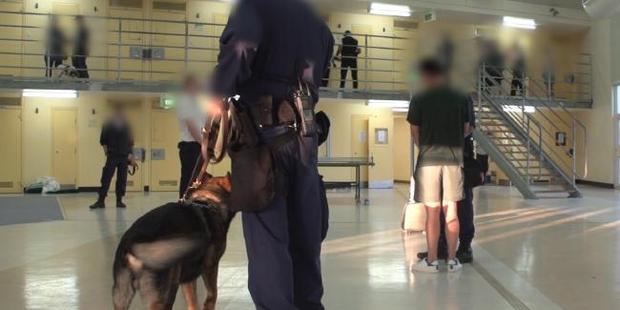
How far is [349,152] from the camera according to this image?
58.7 ft

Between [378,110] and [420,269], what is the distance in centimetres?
1300

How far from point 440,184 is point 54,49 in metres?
11.3

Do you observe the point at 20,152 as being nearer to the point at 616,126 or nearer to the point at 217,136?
the point at 217,136

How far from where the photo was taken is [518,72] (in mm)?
15094

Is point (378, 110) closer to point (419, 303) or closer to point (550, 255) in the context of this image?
point (550, 255)

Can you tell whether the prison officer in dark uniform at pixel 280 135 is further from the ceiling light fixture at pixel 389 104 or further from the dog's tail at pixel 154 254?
the ceiling light fixture at pixel 389 104

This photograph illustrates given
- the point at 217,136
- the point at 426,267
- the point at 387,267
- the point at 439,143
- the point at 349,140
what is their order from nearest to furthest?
the point at 217,136 < the point at 439,143 < the point at 426,267 < the point at 387,267 < the point at 349,140

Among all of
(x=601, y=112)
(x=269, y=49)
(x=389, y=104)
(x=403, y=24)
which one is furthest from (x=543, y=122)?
(x=269, y=49)

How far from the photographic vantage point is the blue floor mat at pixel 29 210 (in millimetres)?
9078

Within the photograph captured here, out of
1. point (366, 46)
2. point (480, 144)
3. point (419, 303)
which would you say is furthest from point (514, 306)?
point (366, 46)

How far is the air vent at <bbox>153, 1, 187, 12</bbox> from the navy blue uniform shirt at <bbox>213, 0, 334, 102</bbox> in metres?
14.8

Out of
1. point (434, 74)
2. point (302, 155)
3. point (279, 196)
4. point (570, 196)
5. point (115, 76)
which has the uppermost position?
point (115, 76)

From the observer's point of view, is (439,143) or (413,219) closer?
(439,143)

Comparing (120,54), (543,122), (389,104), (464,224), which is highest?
(120,54)
